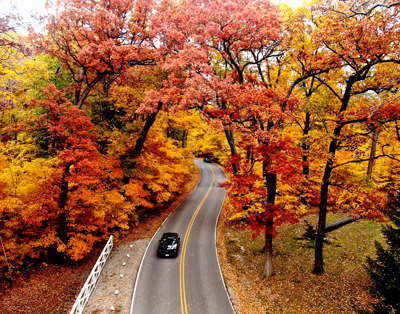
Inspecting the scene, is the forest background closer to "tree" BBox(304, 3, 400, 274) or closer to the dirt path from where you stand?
"tree" BBox(304, 3, 400, 274)

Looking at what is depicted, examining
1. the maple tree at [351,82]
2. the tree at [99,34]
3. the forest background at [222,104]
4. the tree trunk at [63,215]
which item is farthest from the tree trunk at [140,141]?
the maple tree at [351,82]

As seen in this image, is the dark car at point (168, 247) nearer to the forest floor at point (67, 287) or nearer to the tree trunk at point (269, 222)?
the forest floor at point (67, 287)

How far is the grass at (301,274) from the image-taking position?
9.99 m

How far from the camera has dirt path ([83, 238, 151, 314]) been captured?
36.7 ft

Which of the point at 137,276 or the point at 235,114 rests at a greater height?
the point at 235,114

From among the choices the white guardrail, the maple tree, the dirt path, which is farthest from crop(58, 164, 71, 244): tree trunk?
the maple tree

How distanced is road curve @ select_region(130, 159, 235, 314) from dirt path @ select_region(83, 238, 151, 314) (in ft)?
1.51

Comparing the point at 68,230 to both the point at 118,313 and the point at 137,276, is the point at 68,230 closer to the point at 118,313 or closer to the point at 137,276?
the point at 137,276

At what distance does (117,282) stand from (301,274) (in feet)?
35.2

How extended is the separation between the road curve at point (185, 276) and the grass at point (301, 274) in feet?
3.51

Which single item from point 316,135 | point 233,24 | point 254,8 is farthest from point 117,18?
point 316,135

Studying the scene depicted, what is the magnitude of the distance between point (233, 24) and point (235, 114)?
4.99 metres

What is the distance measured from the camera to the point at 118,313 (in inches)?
426

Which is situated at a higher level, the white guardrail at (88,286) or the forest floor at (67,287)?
the white guardrail at (88,286)
